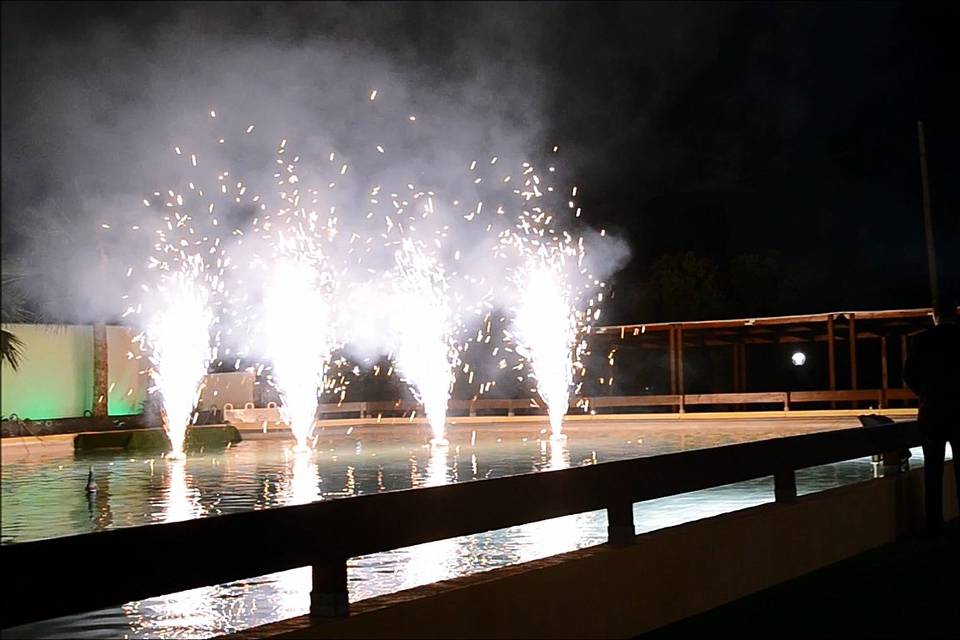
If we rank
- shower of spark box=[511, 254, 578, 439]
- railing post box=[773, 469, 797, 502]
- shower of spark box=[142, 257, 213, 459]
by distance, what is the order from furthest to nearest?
shower of spark box=[511, 254, 578, 439], shower of spark box=[142, 257, 213, 459], railing post box=[773, 469, 797, 502]

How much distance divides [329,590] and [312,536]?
20cm

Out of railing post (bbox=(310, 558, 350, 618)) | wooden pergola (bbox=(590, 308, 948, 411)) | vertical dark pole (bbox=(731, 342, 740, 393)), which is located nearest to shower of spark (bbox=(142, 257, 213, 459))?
wooden pergola (bbox=(590, 308, 948, 411))

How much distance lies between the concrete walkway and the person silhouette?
0.91 m

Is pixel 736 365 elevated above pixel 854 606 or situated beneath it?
elevated above

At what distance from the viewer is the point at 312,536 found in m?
4.06

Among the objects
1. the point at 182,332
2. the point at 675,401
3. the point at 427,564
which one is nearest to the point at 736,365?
the point at 675,401

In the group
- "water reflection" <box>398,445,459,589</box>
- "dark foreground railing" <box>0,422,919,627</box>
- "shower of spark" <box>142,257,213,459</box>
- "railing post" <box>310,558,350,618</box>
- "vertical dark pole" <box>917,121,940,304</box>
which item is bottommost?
"water reflection" <box>398,445,459,589</box>

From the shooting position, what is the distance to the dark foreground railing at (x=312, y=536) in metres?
3.24

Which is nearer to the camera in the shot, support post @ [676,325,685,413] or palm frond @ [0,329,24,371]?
palm frond @ [0,329,24,371]

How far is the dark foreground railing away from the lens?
3242 millimetres

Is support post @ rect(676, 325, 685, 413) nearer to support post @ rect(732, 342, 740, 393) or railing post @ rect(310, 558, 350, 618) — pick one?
support post @ rect(732, 342, 740, 393)

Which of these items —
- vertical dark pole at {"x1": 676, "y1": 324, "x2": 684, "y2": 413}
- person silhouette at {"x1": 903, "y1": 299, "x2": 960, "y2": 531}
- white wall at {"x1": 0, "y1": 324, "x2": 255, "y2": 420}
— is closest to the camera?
person silhouette at {"x1": 903, "y1": 299, "x2": 960, "y2": 531}

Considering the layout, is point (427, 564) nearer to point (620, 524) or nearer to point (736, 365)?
point (620, 524)

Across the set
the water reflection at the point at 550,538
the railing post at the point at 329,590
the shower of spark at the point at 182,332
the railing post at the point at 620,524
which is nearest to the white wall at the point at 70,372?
the shower of spark at the point at 182,332
